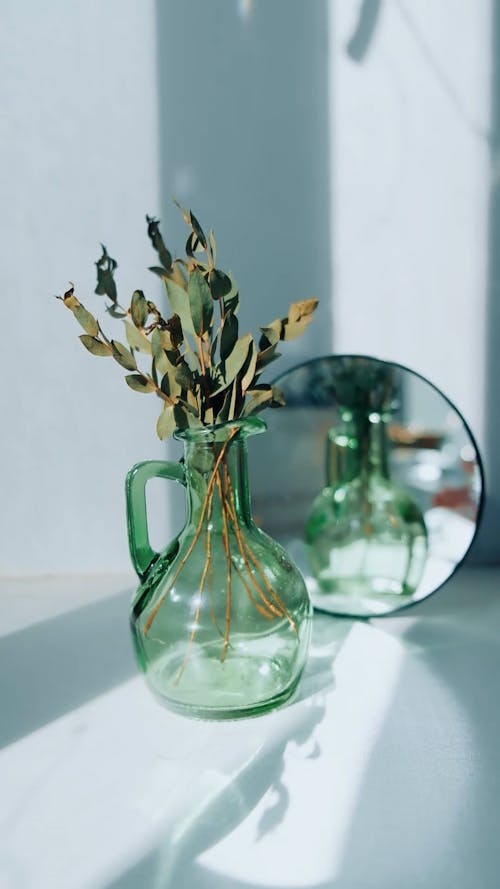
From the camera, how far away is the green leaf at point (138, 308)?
65 cm

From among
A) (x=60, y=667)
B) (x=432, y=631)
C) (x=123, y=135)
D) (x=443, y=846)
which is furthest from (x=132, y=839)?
(x=123, y=135)

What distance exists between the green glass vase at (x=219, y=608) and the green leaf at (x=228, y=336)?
6 cm

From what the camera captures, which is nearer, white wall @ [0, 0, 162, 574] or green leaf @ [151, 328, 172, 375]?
green leaf @ [151, 328, 172, 375]

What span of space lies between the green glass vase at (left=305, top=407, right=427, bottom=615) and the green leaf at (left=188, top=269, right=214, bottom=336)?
1.16 feet

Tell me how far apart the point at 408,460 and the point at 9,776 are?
0.56 meters

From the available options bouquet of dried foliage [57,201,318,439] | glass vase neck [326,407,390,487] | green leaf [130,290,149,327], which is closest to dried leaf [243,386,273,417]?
bouquet of dried foliage [57,201,318,439]

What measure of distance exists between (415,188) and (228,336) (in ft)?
1.49

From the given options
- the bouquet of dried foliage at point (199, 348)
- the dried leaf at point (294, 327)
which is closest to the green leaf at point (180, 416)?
the bouquet of dried foliage at point (199, 348)

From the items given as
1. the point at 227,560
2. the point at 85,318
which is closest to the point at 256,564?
the point at 227,560

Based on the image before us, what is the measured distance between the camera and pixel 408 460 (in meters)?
0.96

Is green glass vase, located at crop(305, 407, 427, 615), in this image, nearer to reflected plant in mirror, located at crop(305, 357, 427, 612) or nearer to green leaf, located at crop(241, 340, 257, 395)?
reflected plant in mirror, located at crop(305, 357, 427, 612)

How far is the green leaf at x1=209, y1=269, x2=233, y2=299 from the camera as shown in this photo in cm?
63

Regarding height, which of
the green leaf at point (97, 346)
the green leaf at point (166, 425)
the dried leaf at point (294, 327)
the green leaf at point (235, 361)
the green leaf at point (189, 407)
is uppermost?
the dried leaf at point (294, 327)

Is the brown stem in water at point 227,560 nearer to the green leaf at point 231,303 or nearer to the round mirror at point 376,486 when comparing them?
the green leaf at point 231,303
